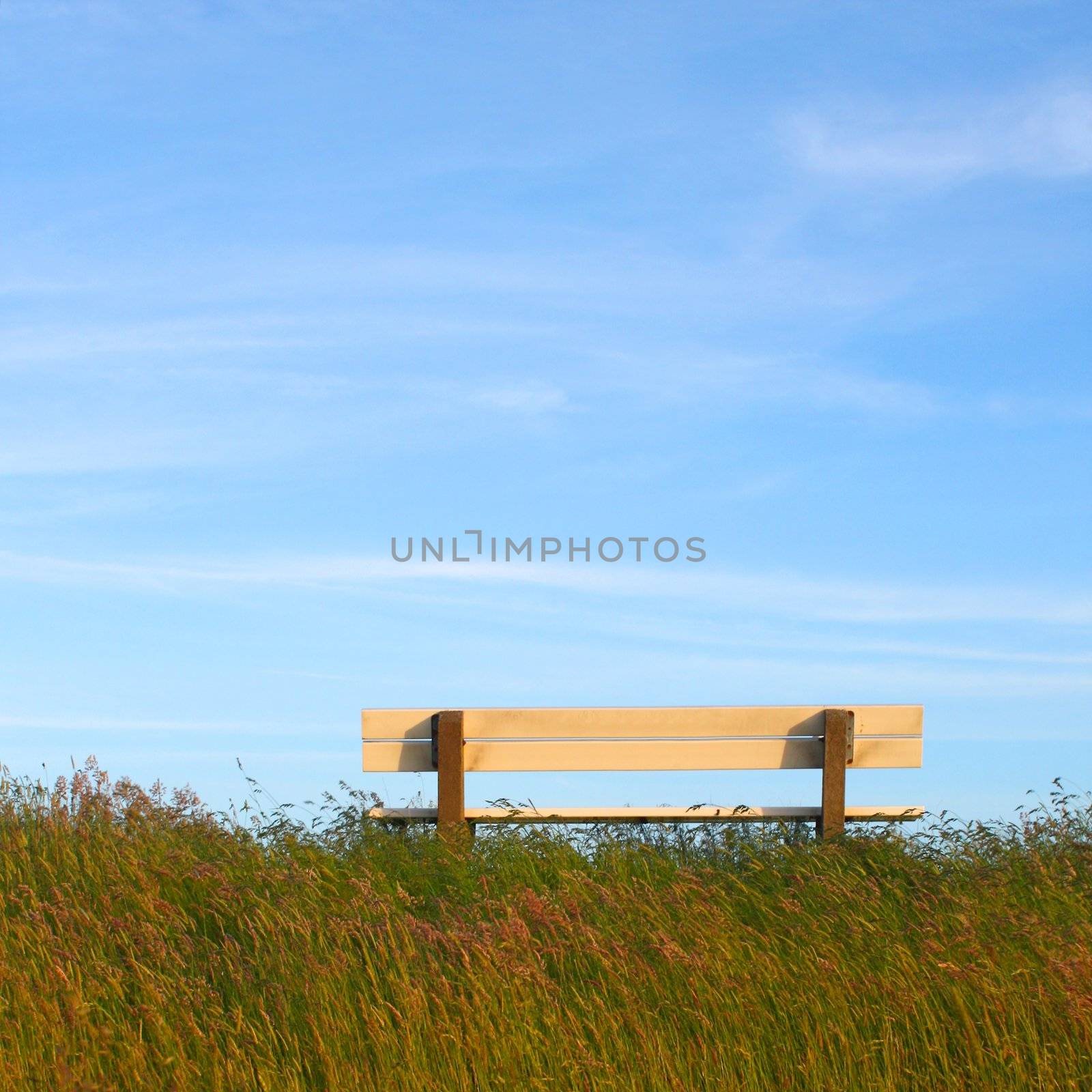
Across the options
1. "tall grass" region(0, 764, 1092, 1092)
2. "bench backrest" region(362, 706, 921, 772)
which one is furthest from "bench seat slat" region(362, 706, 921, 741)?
"tall grass" region(0, 764, 1092, 1092)

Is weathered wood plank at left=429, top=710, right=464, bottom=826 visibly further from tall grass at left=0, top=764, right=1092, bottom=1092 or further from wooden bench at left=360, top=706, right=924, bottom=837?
tall grass at left=0, top=764, right=1092, bottom=1092

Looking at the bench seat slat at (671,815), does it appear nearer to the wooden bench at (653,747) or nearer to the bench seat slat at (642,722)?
the wooden bench at (653,747)

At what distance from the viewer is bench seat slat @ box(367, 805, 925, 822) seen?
→ 779 centimetres

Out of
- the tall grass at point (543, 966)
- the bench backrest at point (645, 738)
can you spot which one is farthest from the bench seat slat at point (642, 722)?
the tall grass at point (543, 966)

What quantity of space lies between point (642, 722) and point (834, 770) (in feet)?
4.34

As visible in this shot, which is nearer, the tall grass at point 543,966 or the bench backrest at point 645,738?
the tall grass at point 543,966

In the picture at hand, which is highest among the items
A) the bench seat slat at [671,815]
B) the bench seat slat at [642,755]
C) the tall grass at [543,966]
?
the bench seat slat at [642,755]

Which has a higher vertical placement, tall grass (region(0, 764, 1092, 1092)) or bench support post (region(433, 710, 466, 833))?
bench support post (region(433, 710, 466, 833))

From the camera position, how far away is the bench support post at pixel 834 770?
7867 millimetres

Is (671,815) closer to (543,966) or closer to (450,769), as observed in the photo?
(450,769)

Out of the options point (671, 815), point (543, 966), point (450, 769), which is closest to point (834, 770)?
point (671, 815)

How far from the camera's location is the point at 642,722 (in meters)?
7.88

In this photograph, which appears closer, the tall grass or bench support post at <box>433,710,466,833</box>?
the tall grass

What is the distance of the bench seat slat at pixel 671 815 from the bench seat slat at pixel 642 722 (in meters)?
0.49
